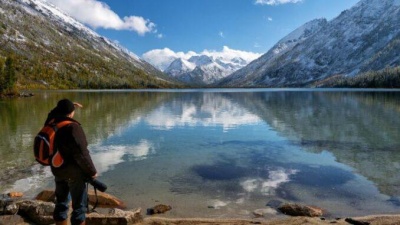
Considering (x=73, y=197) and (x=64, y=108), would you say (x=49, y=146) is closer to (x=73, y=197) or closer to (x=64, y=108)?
(x=64, y=108)

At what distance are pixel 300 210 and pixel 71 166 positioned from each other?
9.95m

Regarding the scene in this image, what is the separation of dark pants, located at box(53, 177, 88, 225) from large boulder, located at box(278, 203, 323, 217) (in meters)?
8.93

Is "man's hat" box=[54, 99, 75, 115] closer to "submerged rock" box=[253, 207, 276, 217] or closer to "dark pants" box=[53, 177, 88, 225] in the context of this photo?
"dark pants" box=[53, 177, 88, 225]

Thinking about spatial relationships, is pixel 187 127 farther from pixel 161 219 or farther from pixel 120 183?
pixel 161 219

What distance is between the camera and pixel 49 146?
973cm

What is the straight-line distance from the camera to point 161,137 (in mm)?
38188

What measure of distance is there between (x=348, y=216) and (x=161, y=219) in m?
8.02

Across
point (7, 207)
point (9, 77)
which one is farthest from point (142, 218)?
point (9, 77)

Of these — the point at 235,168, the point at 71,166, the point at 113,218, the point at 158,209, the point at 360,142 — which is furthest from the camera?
the point at 360,142

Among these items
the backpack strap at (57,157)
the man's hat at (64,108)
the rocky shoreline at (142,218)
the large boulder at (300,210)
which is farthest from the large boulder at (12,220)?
the large boulder at (300,210)

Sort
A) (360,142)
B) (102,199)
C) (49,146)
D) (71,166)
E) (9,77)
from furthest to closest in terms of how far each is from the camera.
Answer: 1. (9,77)
2. (360,142)
3. (102,199)
4. (71,166)
5. (49,146)

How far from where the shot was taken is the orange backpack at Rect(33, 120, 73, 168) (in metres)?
9.72

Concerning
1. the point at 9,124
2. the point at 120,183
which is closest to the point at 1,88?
the point at 9,124

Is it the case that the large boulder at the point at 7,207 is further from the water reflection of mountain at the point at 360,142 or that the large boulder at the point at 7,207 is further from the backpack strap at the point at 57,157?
the water reflection of mountain at the point at 360,142
